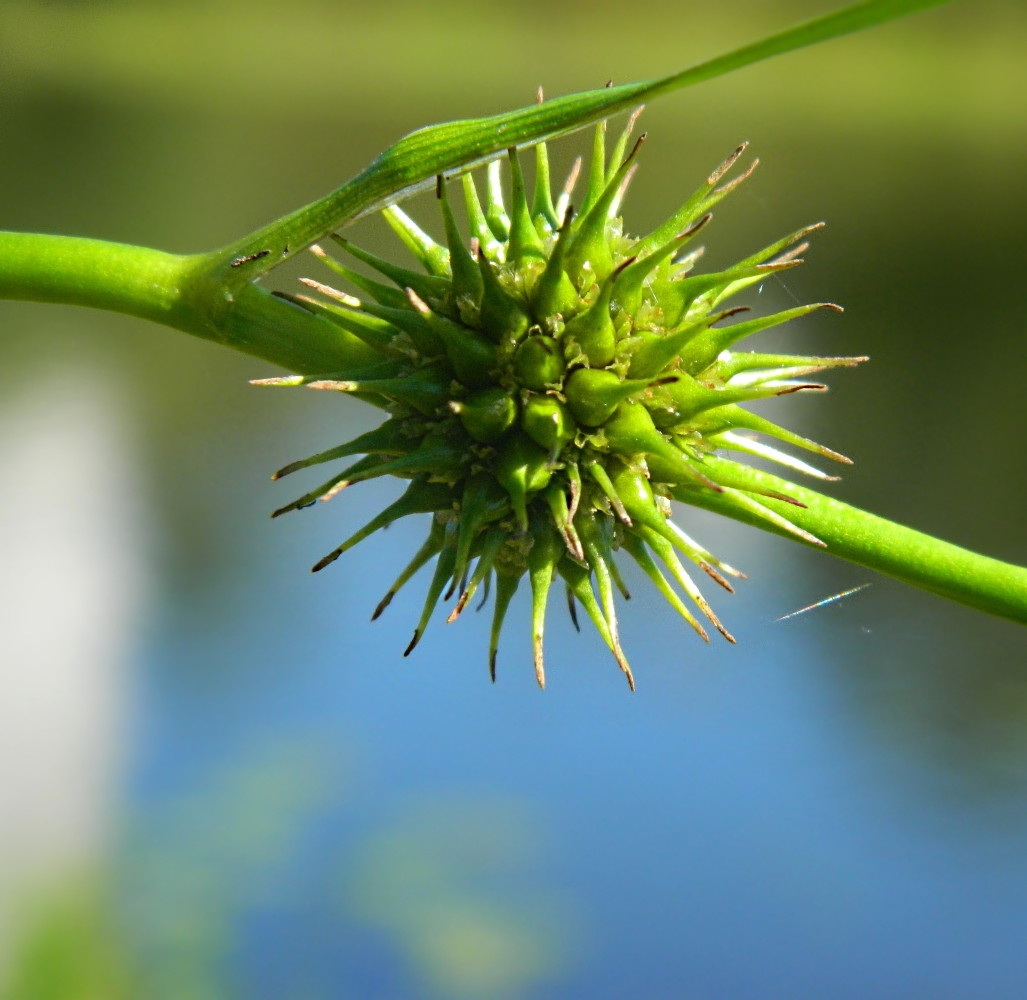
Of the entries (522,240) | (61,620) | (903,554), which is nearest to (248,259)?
(522,240)

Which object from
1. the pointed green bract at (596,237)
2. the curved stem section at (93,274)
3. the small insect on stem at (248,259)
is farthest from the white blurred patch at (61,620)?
the pointed green bract at (596,237)

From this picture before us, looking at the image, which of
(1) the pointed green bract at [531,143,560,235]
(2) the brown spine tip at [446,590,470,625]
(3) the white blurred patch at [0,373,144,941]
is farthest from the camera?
(3) the white blurred patch at [0,373,144,941]

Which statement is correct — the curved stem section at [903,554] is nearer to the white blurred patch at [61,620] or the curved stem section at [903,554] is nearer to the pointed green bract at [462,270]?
the pointed green bract at [462,270]

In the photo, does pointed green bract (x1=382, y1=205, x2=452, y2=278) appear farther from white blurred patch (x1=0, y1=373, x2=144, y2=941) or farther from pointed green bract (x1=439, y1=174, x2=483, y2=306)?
white blurred patch (x1=0, y1=373, x2=144, y2=941)

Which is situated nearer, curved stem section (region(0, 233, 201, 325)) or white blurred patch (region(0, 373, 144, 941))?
curved stem section (region(0, 233, 201, 325))

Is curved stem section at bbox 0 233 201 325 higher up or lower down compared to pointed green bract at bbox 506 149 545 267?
higher up

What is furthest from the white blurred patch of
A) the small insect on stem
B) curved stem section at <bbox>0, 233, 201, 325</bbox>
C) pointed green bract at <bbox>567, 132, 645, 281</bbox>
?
pointed green bract at <bbox>567, 132, 645, 281</bbox>
